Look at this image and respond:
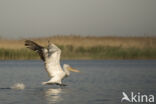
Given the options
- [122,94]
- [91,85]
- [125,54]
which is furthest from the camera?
[125,54]

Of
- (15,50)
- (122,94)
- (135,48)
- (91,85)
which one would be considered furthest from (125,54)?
(122,94)

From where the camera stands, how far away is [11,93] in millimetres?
13961

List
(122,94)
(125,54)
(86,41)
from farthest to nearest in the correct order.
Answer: (86,41) → (125,54) → (122,94)

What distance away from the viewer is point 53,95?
525 inches

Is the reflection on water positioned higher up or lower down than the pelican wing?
lower down

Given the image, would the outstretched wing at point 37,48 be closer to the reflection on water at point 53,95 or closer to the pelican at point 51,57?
the pelican at point 51,57

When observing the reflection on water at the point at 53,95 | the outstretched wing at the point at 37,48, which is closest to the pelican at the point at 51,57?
the outstretched wing at the point at 37,48

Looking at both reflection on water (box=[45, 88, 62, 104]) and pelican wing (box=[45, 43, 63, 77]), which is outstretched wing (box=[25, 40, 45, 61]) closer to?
pelican wing (box=[45, 43, 63, 77])

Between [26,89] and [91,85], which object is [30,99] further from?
[91,85]

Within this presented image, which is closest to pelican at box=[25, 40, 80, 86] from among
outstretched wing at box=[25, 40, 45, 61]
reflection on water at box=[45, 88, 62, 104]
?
outstretched wing at box=[25, 40, 45, 61]

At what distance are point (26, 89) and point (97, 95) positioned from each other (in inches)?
120

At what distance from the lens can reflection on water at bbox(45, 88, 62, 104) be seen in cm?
1224

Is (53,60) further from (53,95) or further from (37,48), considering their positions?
(53,95)

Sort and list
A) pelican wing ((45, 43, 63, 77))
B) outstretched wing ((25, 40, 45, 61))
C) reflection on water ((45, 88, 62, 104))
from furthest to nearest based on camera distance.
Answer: outstretched wing ((25, 40, 45, 61)) → pelican wing ((45, 43, 63, 77)) → reflection on water ((45, 88, 62, 104))
